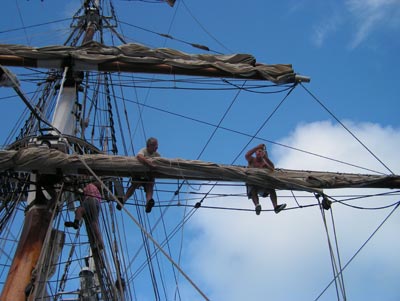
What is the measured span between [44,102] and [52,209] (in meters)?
4.83

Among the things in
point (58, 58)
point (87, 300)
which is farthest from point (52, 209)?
point (87, 300)

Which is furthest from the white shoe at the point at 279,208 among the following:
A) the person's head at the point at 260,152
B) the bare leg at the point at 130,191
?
the bare leg at the point at 130,191

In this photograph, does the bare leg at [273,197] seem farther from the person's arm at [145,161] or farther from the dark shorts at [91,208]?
the dark shorts at [91,208]

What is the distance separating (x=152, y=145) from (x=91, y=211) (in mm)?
1857

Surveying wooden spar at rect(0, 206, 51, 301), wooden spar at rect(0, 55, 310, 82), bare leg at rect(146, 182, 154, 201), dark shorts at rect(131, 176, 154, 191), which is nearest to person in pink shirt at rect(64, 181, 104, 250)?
wooden spar at rect(0, 206, 51, 301)

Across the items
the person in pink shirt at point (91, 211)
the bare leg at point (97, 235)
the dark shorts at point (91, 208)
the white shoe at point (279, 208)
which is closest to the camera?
the white shoe at point (279, 208)

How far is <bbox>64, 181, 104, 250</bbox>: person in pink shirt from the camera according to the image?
8727mm

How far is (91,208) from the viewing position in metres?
9.11

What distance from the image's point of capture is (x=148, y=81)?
9.89m

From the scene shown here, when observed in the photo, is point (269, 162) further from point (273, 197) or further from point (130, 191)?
point (130, 191)

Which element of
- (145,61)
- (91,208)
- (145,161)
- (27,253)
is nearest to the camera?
(27,253)

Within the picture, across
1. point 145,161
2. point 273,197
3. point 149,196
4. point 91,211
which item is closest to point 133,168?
point 145,161

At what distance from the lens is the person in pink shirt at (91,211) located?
873cm

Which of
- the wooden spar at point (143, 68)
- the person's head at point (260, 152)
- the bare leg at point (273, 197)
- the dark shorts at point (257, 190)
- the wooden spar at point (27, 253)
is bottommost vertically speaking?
the wooden spar at point (27, 253)
